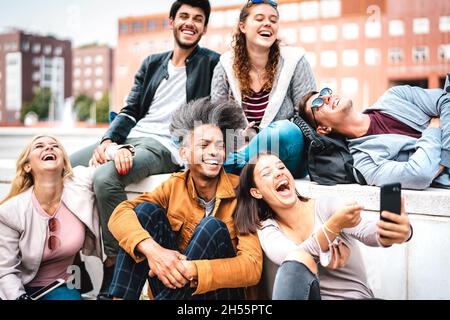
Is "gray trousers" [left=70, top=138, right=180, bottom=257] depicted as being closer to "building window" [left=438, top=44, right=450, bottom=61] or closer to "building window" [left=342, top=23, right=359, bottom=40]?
"building window" [left=438, top=44, right=450, bottom=61]

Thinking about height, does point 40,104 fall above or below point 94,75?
below

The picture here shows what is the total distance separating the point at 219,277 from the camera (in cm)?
158

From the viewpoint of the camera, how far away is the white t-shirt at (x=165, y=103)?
2.38 meters

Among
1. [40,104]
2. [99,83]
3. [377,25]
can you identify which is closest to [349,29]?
[377,25]

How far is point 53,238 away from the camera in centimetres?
195

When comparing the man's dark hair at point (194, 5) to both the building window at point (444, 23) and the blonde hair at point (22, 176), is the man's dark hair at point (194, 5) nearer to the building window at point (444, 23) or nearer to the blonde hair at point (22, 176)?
the blonde hair at point (22, 176)

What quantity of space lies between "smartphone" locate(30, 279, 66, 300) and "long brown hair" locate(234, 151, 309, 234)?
80 centimetres

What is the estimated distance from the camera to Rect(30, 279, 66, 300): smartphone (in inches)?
74.8

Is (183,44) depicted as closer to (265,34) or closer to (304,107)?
(265,34)

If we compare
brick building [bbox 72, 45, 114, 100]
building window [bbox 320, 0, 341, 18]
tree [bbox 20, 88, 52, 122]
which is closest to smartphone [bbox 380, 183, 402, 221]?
tree [bbox 20, 88, 52, 122]

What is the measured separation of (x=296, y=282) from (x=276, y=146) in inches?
24.8

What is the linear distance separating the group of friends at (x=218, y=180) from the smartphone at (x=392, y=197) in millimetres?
23
